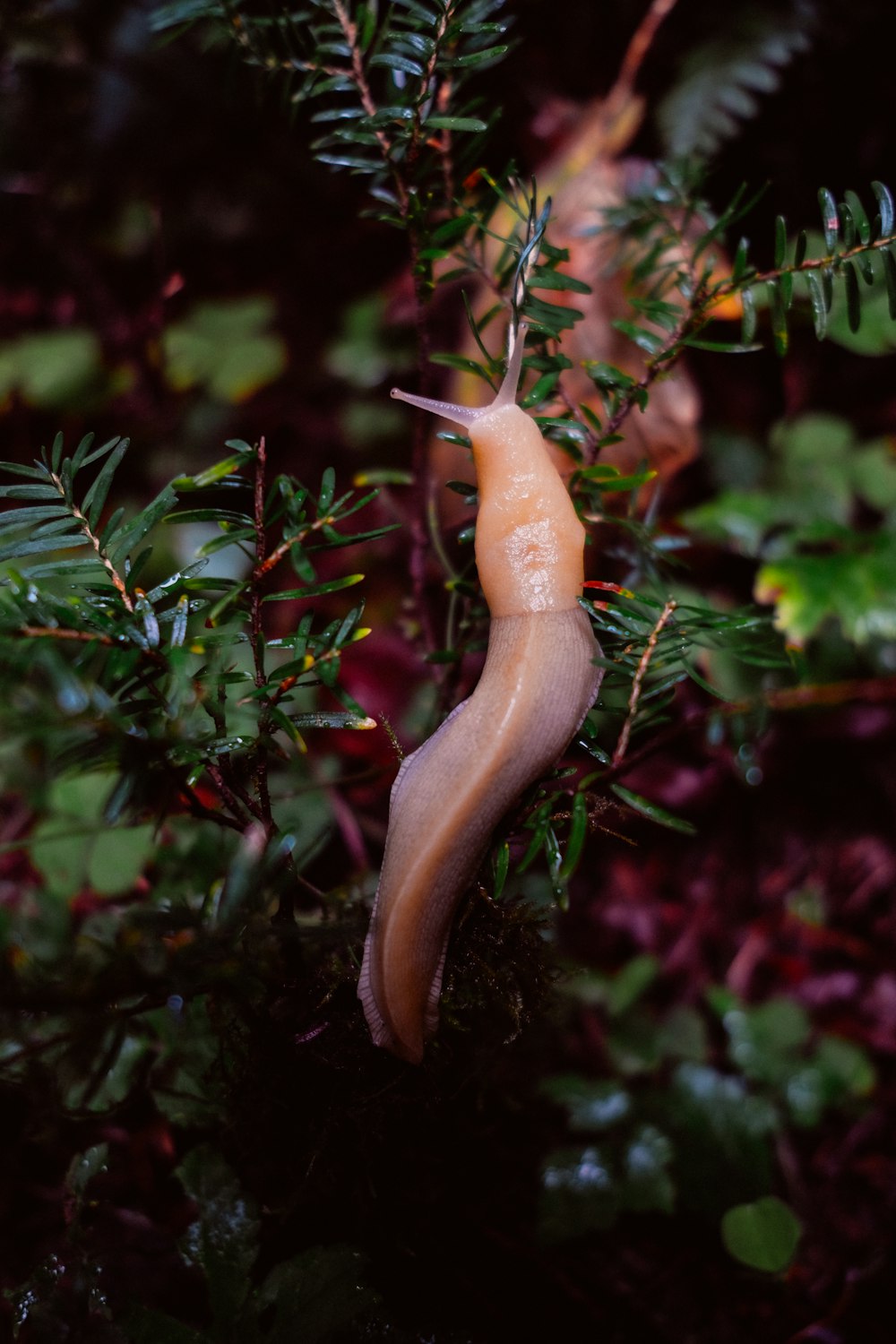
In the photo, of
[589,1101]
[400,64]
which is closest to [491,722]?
[400,64]

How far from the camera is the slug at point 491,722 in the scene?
1112 millimetres

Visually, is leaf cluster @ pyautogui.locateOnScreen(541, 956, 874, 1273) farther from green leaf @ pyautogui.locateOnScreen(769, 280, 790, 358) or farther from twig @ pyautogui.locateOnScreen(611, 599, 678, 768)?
green leaf @ pyautogui.locateOnScreen(769, 280, 790, 358)

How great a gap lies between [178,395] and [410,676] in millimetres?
1804

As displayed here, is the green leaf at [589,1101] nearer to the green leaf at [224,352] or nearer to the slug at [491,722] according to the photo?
the slug at [491,722]

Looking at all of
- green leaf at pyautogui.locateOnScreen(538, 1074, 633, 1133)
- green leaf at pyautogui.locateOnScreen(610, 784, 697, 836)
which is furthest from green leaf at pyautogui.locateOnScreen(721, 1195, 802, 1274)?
green leaf at pyautogui.locateOnScreen(610, 784, 697, 836)

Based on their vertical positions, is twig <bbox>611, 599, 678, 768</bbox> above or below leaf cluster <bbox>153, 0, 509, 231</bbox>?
below

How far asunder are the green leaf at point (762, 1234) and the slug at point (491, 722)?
3.41 ft

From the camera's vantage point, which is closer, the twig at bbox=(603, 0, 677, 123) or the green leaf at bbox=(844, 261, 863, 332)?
the green leaf at bbox=(844, 261, 863, 332)

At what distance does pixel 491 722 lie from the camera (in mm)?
1205

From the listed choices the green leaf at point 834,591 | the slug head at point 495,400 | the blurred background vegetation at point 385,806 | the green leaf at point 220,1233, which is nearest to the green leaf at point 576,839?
the blurred background vegetation at point 385,806

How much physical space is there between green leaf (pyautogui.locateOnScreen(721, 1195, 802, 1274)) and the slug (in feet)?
3.41

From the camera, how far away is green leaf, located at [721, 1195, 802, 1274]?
5.18 feet

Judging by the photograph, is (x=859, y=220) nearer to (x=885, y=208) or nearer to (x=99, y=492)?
(x=885, y=208)

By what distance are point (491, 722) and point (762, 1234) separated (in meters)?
1.34
